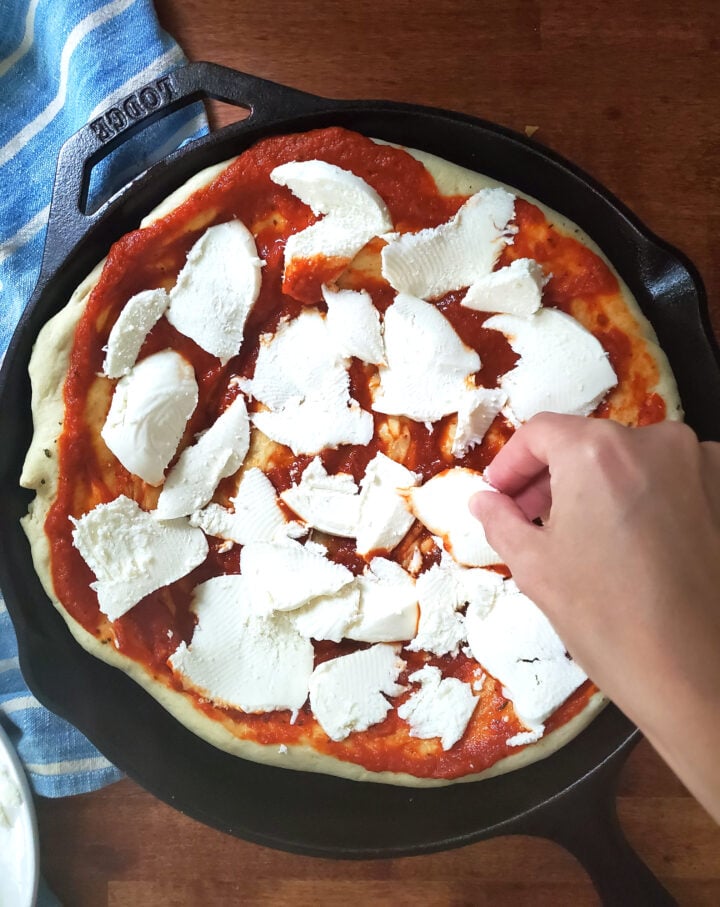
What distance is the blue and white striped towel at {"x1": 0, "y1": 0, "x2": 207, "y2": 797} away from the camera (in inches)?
60.6

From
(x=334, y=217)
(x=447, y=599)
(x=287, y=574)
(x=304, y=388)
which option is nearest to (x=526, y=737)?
(x=447, y=599)

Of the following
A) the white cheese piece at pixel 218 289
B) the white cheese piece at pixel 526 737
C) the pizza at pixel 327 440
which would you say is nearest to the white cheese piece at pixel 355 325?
the pizza at pixel 327 440

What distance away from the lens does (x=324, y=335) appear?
1476 mm

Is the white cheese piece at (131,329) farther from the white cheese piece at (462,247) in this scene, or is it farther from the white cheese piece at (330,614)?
the white cheese piece at (330,614)

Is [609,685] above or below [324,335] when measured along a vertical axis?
below

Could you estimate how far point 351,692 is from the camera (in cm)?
147

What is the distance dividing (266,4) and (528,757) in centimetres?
150

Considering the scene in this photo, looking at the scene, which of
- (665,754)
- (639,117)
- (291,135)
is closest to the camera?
(665,754)

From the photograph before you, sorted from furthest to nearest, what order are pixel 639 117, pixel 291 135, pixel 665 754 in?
pixel 639 117 → pixel 291 135 → pixel 665 754

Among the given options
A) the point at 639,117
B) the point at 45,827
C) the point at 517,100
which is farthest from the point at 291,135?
the point at 45,827

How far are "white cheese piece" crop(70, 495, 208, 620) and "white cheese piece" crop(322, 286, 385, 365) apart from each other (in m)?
0.45

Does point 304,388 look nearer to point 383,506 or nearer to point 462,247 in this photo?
point 383,506

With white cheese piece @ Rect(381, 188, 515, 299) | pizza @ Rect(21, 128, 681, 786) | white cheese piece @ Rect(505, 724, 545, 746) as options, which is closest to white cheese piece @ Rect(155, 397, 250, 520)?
pizza @ Rect(21, 128, 681, 786)

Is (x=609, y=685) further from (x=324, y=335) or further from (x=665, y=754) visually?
(x=324, y=335)
